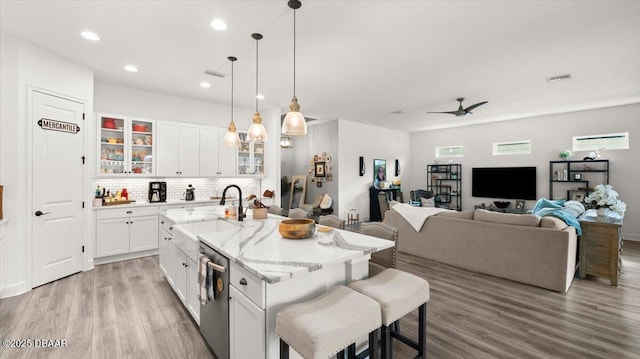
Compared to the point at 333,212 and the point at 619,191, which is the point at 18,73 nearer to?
the point at 333,212

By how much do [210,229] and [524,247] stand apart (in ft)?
12.2

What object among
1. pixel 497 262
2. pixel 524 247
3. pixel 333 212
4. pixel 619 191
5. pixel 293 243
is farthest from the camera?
pixel 333 212

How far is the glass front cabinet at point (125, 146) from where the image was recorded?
448cm

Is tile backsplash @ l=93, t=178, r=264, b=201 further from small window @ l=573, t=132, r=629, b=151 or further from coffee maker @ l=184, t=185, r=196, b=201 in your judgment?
small window @ l=573, t=132, r=629, b=151

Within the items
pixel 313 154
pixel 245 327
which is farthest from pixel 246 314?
pixel 313 154

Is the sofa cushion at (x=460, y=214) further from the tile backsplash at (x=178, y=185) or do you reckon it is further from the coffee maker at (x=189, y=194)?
the coffee maker at (x=189, y=194)

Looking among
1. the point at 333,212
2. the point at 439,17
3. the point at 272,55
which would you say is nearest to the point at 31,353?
the point at 272,55

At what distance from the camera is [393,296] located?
1637 mm

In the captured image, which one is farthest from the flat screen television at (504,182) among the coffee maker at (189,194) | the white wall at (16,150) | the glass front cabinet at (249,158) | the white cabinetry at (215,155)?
the white wall at (16,150)

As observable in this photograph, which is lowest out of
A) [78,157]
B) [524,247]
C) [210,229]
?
[524,247]

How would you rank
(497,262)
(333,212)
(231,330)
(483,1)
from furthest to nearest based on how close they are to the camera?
(333,212) → (497,262) → (483,1) → (231,330)

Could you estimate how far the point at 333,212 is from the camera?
755 centimetres

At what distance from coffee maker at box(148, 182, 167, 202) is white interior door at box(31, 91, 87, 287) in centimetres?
105

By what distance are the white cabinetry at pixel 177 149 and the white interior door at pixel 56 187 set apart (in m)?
1.16
